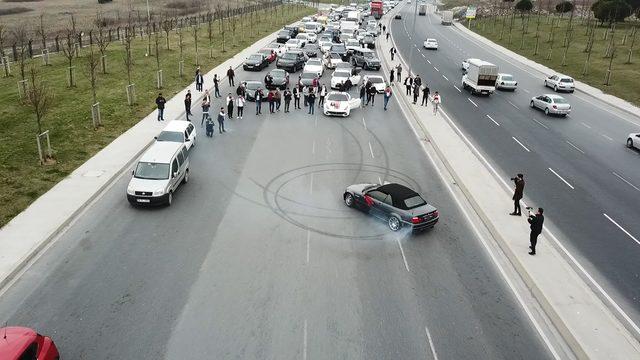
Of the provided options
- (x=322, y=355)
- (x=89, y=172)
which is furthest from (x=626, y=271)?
(x=89, y=172)

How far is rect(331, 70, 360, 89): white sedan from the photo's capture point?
38031mm

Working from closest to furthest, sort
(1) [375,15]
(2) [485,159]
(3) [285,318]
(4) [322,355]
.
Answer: (4) [322,355], (3) [285,318], (2) [485,159], (1) [375,15]

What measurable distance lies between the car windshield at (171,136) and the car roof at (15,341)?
13439 mm

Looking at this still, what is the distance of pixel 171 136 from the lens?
22.6m

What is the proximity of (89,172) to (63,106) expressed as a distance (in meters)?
11.7

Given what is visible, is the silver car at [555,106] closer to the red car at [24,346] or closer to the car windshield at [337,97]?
the car windshield at [337,97]

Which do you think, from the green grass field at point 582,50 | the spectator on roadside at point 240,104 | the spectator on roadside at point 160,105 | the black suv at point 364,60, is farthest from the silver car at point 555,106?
the spectator on roadside at point 160,105

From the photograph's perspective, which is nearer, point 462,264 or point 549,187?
point 462,264

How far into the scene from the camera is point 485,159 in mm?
24328

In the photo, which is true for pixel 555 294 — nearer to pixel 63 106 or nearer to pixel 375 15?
pixel 63 106

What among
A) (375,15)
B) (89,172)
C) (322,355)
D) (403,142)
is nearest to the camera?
(322,355)

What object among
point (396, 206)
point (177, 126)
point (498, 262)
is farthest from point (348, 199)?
point (177, 126)

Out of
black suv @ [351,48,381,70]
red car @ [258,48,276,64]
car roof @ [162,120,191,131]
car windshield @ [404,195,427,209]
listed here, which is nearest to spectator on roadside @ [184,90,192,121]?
car roof @ [162,120,191,131]

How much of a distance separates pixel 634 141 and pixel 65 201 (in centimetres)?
2785
